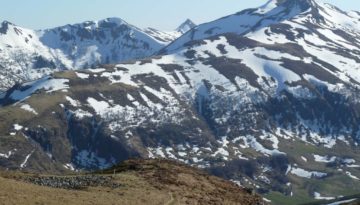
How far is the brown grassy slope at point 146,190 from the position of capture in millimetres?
50750

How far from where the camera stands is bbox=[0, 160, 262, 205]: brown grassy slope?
50750 millimetres

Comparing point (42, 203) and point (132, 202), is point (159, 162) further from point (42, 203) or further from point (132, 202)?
point (42, 203)

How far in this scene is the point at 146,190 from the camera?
60031 mm

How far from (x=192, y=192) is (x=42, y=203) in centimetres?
1851

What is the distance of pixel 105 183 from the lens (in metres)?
61.1

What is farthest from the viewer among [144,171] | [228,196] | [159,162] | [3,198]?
[159,162]

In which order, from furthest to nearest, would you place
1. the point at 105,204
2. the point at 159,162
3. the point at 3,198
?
the point at 159,162, the point at 105,204, the point at 3,198

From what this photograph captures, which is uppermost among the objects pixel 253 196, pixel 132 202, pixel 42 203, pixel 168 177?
pixel 42 203

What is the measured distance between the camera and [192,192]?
204 ft

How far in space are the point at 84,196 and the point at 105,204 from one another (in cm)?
308

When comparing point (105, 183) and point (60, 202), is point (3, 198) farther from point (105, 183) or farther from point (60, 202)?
point (105, 183)

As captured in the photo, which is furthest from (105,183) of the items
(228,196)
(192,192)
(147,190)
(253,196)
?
(253,196)

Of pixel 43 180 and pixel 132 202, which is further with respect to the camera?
pixel 43 180

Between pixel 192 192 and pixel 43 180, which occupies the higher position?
pixel 43 180
